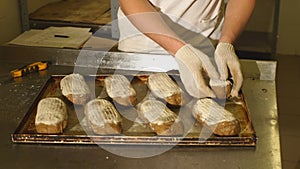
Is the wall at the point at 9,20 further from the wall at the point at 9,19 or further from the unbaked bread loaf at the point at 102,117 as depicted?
the unbaked bread loaf at the point at 102,117

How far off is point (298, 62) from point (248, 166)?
9.22ft

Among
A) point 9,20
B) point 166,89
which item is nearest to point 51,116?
point 166,89

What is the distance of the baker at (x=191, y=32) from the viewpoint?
127cm

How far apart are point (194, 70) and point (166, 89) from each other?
0.10 m

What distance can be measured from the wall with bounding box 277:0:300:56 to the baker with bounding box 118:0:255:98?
2.11m

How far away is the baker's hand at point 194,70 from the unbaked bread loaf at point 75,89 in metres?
0.28

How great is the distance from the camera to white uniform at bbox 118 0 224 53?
155 cm

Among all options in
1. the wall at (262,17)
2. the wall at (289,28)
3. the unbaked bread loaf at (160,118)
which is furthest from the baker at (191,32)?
the wall at (289,28)

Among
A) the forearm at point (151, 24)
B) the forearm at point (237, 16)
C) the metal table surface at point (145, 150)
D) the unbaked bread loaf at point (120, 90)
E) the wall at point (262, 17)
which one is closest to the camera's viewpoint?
the metal table surface at point (145, 150)

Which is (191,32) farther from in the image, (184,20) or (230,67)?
(230,67)

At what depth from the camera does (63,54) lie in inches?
61.0

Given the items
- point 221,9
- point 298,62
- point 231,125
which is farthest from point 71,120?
point 298,62

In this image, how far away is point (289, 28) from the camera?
11.9 feet

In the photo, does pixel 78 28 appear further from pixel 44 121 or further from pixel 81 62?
pixel 44 121
